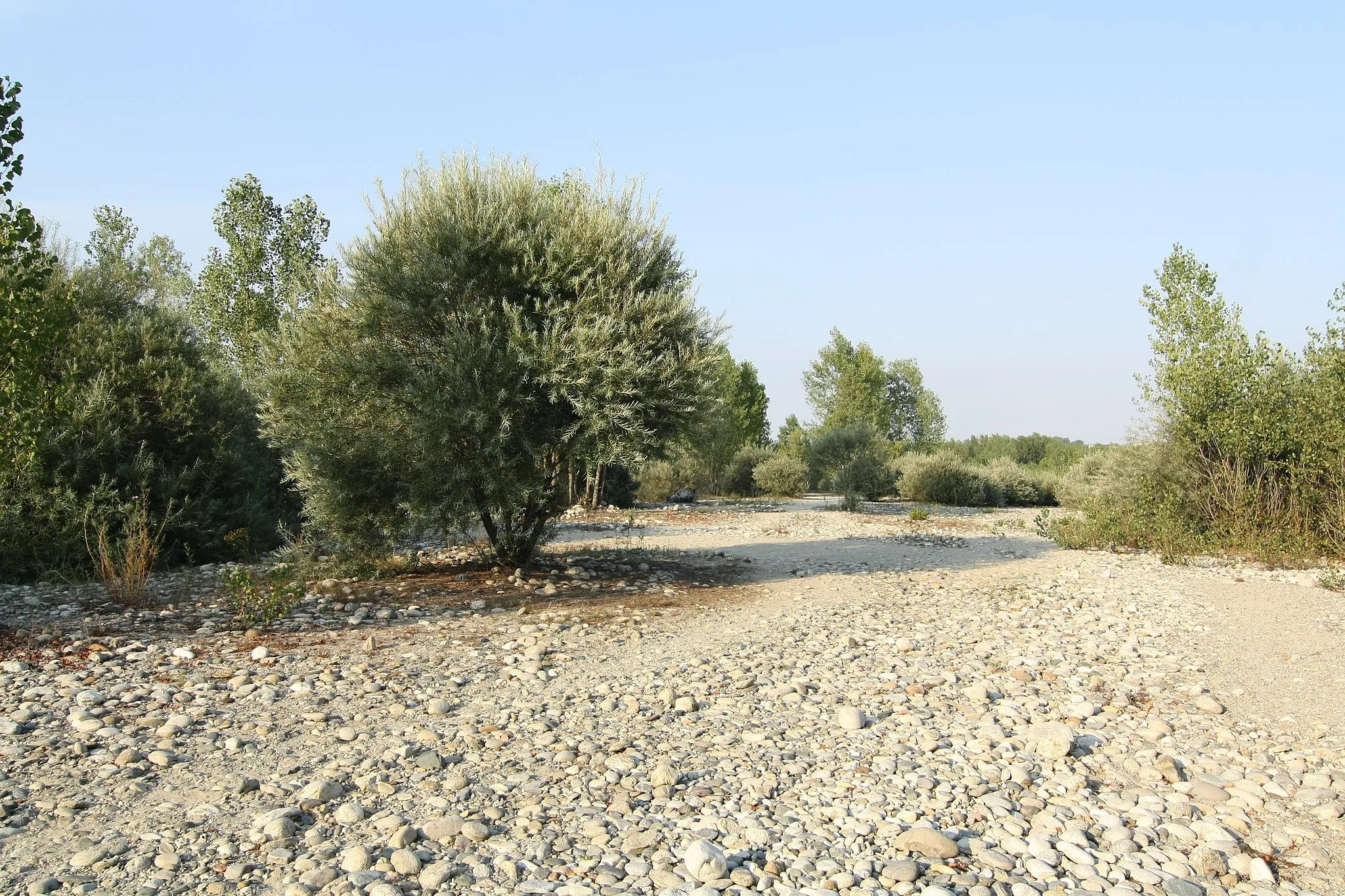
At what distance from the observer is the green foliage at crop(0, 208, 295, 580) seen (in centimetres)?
1046

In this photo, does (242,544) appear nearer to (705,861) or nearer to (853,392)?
(705,861)

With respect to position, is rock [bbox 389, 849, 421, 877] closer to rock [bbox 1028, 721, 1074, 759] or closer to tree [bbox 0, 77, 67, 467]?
rock [bbox 1028, 721, 1074, 759]

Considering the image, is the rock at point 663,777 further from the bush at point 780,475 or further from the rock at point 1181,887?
the bush at point 780,475

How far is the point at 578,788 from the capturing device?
4531mm

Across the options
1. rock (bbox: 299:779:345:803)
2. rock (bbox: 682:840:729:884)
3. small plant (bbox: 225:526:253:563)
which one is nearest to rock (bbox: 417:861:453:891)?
rock (bbox: 299:779:345:803)

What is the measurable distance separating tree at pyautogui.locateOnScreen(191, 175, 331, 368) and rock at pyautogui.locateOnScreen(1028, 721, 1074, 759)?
18.5 meters

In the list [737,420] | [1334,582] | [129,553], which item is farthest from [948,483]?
[129,553]

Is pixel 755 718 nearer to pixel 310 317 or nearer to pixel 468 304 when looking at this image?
pixel 468 304

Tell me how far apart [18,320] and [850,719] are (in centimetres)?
729

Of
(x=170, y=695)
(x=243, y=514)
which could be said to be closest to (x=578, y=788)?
(x=170, y=695)

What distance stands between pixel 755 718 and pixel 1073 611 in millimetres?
5366

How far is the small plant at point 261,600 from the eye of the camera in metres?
7.81

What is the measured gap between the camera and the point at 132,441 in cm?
1154

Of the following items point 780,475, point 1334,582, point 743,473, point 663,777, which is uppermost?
point 743,473
